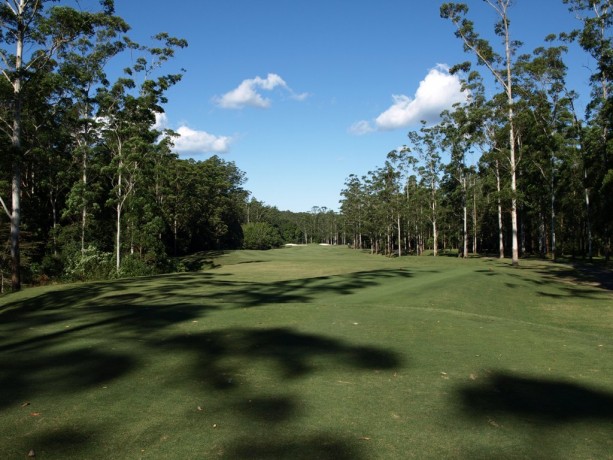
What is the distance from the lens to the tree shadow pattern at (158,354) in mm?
4531

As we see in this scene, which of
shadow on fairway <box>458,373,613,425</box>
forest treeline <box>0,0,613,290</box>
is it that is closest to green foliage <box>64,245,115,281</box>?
forest treeline <box>0,0,613,290</box>

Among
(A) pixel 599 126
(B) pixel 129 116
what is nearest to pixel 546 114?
(A) pixel 599 126

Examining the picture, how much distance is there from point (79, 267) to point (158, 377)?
28.8 metres

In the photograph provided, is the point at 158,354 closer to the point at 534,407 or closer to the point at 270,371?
the point at 270,371

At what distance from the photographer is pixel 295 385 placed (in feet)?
20.8

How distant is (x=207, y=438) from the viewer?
15.0 ft

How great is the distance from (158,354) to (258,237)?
99.9m

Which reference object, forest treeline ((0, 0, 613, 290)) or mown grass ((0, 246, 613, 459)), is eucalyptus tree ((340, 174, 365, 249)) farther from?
mown grass ((0, 246, 613, 459))

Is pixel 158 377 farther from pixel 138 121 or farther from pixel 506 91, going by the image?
pixel 506 91

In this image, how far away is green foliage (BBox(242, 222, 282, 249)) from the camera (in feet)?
346

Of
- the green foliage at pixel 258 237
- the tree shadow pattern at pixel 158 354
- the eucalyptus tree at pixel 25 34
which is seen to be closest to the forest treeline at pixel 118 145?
the eucalyptus tree at pixel 25 34

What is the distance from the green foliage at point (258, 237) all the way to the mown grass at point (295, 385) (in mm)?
92498

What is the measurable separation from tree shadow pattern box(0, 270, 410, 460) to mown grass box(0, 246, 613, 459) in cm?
3

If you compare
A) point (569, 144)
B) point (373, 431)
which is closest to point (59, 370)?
point (373, 431)
